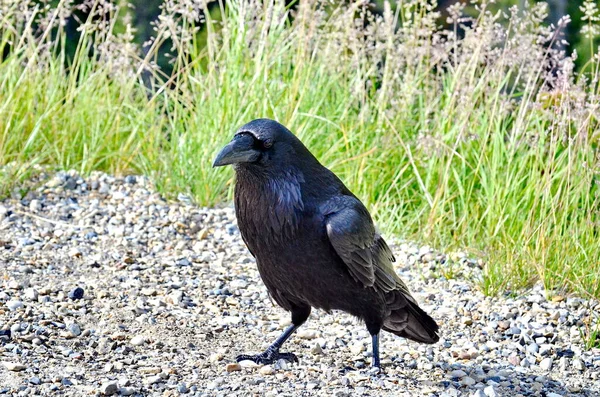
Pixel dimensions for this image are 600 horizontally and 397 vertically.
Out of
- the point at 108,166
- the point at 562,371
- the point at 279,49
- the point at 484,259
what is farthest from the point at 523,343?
the point at 108,166

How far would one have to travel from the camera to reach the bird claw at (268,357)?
3.70 meters

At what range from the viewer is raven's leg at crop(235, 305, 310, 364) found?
3701 mm

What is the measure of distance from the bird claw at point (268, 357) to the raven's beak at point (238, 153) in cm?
88

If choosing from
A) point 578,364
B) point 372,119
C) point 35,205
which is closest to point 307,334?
point 578,364

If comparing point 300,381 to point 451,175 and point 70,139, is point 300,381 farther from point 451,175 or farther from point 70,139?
point 70,139

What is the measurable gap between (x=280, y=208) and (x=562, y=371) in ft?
5.12

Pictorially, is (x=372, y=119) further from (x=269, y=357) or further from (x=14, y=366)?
(x=14, y=366)

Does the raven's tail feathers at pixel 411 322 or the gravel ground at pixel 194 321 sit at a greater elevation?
the raven's tail feathers at pixel 411 322

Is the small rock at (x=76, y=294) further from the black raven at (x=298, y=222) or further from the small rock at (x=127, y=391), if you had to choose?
the black raven at (x=298, y=222)

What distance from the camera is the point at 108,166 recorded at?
20.1 ft

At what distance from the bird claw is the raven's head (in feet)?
2.77

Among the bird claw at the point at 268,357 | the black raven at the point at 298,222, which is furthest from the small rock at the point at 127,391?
the black raven at the point at 298,222

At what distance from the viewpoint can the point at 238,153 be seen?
10.6 ft

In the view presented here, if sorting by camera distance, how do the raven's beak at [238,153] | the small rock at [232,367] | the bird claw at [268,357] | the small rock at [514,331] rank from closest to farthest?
1. the raven's beak at [238,153]
2. the small rock at [232,367]
3. the bird claw at [268,357]
4. the small rock at [514,331]
